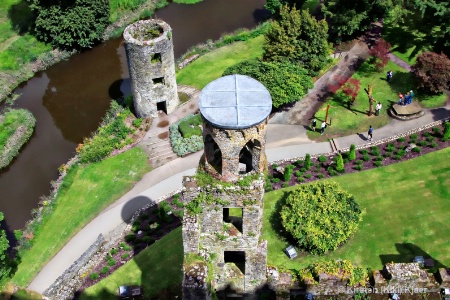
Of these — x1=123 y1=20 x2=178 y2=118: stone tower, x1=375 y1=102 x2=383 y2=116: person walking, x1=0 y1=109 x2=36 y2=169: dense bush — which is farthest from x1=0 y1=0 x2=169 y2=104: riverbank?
x1=375 y1=102 x2=383 y2=116: person walking

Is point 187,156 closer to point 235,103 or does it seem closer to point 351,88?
point 351,88

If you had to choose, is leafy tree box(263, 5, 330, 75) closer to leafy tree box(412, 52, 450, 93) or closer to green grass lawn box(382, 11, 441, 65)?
leafy tree box(412, 52, 450, 93)

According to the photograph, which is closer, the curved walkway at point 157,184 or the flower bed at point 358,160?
the curved walkway at point 157,184

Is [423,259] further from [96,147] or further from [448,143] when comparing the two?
[96,147]

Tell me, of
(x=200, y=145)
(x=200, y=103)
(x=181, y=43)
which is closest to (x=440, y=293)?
(x=200, y=103)

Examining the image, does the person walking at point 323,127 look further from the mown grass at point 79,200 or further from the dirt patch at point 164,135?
the mown grass at point 79,200

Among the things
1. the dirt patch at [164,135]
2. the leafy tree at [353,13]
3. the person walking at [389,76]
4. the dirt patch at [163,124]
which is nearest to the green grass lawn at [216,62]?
the dirt patch at [163,124]

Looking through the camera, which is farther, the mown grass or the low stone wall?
the mown grass
